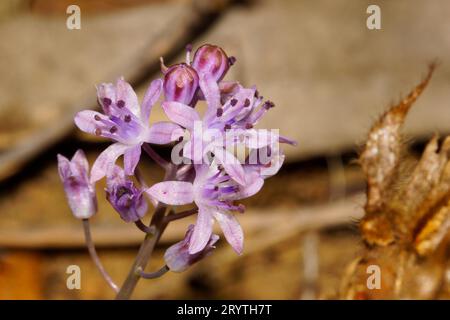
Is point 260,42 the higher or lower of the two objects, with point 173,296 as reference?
higher

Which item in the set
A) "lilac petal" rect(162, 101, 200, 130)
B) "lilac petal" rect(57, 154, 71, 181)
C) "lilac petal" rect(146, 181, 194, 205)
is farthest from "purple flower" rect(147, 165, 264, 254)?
"lilac petal" rect(57, 154, 71, 181)

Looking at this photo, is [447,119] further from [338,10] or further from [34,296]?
[34,296]

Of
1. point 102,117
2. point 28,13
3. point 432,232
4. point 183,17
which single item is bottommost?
→ point 432,232

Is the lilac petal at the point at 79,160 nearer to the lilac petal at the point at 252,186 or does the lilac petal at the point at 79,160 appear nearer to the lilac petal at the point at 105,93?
the lilac petal at the point at 105,93

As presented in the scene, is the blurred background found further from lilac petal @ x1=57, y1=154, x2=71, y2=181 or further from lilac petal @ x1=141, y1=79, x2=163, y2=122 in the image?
lilac petal @ x1=141, y1=79, x2=163, y2=122

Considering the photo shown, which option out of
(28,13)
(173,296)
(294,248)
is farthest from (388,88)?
(28,13)

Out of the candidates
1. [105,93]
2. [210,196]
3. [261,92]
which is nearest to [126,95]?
[105,93]
